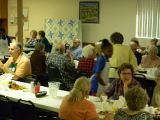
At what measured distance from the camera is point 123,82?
15.2ft

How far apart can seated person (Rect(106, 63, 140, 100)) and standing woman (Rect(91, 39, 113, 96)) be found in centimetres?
78

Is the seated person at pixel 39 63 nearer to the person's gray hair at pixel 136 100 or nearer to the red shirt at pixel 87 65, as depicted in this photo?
the red shirt at pixel 87 65

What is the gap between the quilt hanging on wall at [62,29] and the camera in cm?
1152

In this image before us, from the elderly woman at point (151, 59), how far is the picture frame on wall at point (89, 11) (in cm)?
416

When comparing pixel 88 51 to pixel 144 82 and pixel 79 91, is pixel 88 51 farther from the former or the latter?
pixel 79 91

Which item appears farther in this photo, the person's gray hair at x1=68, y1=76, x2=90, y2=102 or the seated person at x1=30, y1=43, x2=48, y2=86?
the seated person at x1=30, y1=43, x2=48, y2=86

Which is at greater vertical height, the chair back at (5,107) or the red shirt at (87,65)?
the red shirt at (87,65)

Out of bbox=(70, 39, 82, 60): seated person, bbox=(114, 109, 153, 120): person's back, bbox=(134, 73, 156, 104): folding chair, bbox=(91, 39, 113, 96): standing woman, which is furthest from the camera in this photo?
bbox=(70, 39, 82, 60): seated person

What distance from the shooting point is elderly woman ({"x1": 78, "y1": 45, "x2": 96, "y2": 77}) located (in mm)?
6527

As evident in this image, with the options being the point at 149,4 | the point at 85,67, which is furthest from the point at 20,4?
the point at 149,4

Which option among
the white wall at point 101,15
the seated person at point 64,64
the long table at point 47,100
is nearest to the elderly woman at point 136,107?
the long table at point 47,100

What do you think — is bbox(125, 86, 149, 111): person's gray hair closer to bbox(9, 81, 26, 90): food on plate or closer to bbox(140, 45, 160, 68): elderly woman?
bbox(9, 81, 26, 90): food on plate

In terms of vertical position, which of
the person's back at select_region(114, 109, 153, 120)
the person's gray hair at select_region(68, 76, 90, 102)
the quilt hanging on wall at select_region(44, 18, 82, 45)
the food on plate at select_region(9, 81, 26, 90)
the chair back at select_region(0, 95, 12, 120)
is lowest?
the chair back at select_region(0, 95, 12, 120)

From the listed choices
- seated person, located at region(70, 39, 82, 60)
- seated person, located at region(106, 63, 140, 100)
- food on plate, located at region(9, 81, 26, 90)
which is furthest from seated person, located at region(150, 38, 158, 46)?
food on plate, located at region(9, 81, 26, 90)
